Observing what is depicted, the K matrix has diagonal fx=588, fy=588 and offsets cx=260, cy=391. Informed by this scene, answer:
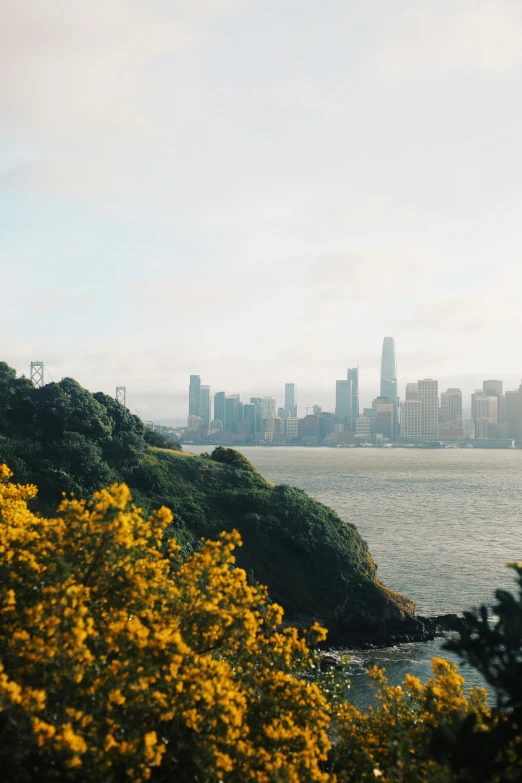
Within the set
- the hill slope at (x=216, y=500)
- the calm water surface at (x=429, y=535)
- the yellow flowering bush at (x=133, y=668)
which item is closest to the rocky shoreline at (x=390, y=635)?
the hill slope at (x=216, y=500)

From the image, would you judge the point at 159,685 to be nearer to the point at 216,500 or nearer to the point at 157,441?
the point at 216,500

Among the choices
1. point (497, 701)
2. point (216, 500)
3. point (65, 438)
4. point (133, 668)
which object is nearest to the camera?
point (497, 701)

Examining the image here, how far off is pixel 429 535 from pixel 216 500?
3261 centimetres

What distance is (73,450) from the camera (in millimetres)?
50562

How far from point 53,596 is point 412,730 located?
8.25 m

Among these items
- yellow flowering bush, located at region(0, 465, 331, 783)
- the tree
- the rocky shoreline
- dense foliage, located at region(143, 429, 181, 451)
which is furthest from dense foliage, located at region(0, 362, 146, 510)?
the tree

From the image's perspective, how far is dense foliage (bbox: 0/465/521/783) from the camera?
9.16 meters

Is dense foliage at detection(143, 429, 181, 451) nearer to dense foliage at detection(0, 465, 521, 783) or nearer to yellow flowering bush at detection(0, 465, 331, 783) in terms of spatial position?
dense foliage at detection(0, 465, 521, 783)

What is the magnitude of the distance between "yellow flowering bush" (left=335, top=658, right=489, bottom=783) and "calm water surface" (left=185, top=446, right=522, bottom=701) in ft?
73.4

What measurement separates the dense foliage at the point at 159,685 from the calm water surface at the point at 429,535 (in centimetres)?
2512

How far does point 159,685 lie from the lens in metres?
10.3

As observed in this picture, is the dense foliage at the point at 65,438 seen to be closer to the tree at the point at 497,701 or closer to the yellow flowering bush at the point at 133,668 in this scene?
the yellow flowering bush at the point at 133,668

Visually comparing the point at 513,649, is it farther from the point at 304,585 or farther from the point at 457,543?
the point at 457,543

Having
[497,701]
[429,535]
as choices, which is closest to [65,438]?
[429,535]
